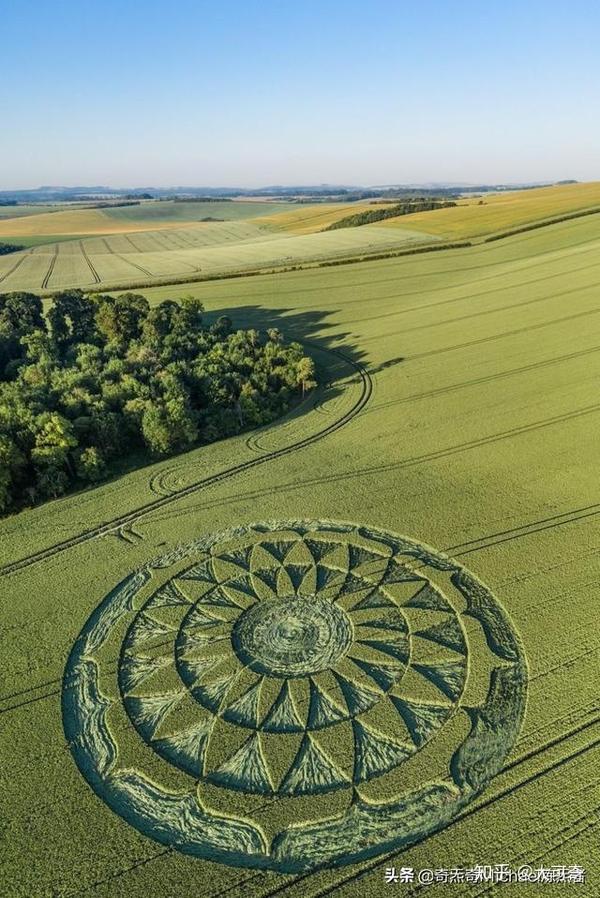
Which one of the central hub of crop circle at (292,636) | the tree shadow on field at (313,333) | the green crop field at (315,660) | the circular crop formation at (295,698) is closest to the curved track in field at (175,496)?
the green crop field at (315,660)

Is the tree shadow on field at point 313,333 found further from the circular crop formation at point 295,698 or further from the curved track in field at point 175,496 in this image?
the circular crop formation at point 295,698

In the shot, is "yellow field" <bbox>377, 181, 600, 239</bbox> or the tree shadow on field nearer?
the tree shadow on field

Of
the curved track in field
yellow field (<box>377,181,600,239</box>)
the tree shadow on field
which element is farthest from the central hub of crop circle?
yellow field (<box>377,181,600,239</box>)

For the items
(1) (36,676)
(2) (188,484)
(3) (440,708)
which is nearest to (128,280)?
(2) (188,484)

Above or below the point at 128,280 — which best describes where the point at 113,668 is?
below

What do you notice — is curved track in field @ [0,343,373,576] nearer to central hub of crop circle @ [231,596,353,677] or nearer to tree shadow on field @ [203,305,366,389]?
tree shadow on field @ [203,305,366,389]

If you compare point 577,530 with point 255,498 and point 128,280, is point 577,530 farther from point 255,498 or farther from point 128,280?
point 128,280
